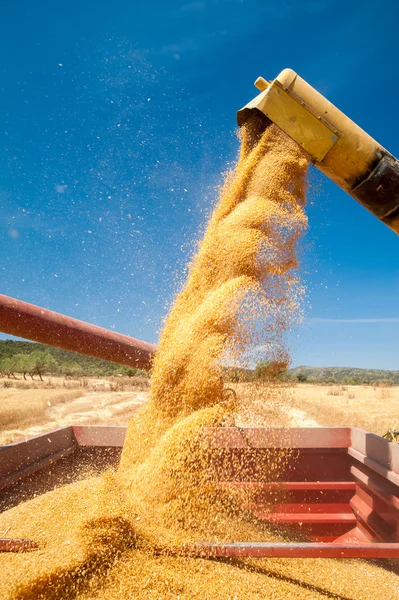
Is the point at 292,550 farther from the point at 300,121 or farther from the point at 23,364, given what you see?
the point at 23,364

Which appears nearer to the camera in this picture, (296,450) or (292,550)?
(292,550)

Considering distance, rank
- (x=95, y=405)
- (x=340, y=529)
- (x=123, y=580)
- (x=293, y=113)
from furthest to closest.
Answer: (x=95, y=405), (x=340, y=529), (x=293, y=113), (x=123, y=580)

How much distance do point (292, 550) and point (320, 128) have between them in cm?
231

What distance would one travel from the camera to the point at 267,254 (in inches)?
113

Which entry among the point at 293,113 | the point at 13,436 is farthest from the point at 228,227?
the point at 13,436

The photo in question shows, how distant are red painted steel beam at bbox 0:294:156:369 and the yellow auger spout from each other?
1678 mm

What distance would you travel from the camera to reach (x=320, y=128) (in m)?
2.56

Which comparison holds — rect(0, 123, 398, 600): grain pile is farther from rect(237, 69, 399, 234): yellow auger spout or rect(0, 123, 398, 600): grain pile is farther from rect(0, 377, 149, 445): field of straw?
rect(0, 377, 149, 445): field of straw

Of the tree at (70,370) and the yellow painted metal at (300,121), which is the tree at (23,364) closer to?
the tree at (70,370)

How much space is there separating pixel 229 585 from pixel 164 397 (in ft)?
3.57

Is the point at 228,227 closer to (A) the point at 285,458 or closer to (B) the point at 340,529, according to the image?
(A) the point at 285,458

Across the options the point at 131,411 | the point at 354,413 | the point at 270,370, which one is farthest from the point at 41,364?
the point at 270,370

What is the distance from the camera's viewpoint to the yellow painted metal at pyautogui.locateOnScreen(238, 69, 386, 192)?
2.53 meters

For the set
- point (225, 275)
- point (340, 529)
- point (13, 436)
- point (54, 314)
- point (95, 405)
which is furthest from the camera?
point (95, 405)
